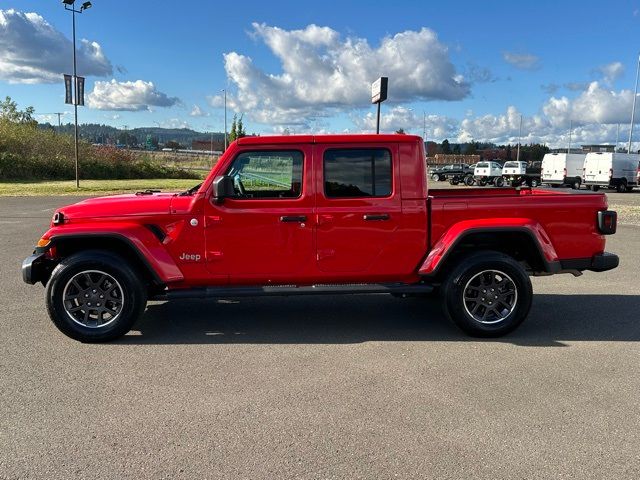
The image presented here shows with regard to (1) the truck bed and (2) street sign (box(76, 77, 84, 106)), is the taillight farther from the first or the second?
(2) street sign (box(76, 77, 84, 106))

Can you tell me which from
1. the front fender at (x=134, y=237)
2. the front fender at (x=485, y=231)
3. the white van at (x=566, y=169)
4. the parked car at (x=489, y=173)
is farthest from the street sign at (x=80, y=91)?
the white van at (x=566, y=169)

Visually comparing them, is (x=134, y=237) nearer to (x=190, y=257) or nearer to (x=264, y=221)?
(x=190, y=257)

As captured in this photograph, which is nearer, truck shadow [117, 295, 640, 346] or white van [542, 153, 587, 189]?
truck shadow [117, 295, 640, 346]

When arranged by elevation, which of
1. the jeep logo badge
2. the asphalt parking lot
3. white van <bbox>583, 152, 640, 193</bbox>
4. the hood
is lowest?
the asphalt parking lot

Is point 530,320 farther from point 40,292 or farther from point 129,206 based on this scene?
point 40,292

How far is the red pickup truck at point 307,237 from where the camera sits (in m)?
4.75

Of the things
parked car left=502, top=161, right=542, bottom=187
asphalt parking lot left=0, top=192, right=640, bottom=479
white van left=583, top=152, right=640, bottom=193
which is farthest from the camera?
parked car left=502, top=161, right=542, bottom=187

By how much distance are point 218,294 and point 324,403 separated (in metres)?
1.69

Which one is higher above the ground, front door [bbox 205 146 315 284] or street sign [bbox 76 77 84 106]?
street sign [bbox 76 77 84 106]

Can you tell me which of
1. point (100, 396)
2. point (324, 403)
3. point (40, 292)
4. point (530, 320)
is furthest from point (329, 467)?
point (40, 292)

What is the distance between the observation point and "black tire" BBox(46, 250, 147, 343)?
4680 millimetres

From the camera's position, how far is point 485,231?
15.9 feet

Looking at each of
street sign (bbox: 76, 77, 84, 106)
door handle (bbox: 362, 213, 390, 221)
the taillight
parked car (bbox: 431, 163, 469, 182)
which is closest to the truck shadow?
the taillight

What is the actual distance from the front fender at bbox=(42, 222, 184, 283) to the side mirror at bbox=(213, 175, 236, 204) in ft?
2.42
